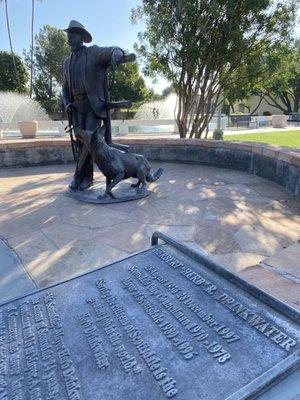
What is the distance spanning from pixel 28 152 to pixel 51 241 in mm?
4953

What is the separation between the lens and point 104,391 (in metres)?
1.16

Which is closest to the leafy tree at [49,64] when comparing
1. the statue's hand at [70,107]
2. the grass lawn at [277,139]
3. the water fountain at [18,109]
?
the water fountain at [18,109]

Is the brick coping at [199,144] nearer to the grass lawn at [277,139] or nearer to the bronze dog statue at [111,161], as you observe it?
the bronze dog statue at [111,161]

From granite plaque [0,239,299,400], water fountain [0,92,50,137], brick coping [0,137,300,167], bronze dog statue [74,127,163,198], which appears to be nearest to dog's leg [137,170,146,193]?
bronze dog statue [74,127,163,198]

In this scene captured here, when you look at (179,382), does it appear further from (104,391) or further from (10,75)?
(10,75)

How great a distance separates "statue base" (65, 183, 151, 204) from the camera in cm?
478

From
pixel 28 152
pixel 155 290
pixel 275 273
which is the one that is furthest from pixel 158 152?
pixel 155 290

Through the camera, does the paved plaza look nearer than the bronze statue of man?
Yes

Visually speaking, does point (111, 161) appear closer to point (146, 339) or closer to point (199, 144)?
point (146, 339)

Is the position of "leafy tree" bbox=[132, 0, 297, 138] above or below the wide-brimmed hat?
above

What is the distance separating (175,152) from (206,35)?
10.6 feet

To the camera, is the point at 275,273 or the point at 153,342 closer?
the point at 153,342

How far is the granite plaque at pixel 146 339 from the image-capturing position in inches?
45.3

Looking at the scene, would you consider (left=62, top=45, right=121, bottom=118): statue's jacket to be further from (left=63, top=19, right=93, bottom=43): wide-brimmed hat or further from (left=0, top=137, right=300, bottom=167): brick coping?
(left=0, top=137, right=300, bottom=167): brick coping
